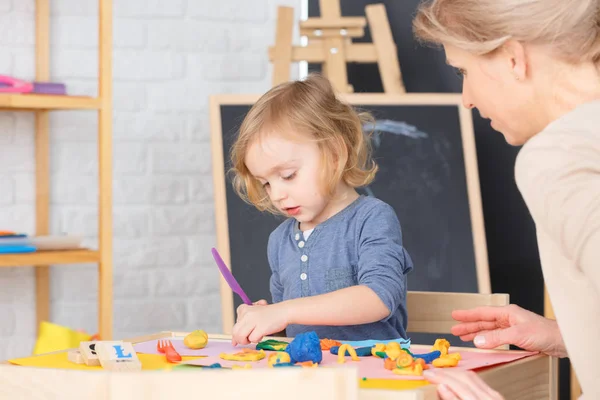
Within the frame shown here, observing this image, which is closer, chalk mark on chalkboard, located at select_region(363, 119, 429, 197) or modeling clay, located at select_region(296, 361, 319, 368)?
modeling clay, located at select_region(296, 361, 319, 368)

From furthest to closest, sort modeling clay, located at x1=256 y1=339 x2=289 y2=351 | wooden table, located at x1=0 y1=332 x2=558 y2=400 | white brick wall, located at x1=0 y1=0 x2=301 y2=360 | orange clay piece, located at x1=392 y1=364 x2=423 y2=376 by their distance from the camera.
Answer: white brick wall, located at x1=0 y1=0 x2=301 y2=360 → modeling clay, located at x1=256 y1=339 x2=289 y2=351 → orange clay piece, located at x1=392 y1=364 x2=423 y2=376 → wooden table, located at x1=0 y1=332 x2=558 y2=400

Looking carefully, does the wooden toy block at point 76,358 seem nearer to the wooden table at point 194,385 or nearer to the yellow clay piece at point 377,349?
the wooden table at point 194,385

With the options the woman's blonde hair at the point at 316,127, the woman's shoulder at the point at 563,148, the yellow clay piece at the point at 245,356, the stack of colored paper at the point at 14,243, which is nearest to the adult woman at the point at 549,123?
the woman's shoulder at the point at 563,148

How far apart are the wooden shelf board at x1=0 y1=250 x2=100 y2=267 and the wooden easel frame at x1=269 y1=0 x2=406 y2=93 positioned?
81 cm

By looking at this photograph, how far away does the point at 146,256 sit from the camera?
2.81 m

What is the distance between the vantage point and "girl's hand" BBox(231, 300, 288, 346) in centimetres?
122

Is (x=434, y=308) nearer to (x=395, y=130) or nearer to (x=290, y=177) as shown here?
(x=290, y=177)

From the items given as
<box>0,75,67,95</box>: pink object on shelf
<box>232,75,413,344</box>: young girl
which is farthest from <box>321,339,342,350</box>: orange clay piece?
<box>0,75,67,95</box>: pink object on shelf

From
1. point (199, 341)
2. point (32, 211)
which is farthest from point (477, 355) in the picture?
point (32, 211)

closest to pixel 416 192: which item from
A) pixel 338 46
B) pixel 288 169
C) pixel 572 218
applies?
pixel 338 46

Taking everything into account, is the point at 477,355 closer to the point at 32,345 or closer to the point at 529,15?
the point at 529,15

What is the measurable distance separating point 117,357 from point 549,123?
0.58 m

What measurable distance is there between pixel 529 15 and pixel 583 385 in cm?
41

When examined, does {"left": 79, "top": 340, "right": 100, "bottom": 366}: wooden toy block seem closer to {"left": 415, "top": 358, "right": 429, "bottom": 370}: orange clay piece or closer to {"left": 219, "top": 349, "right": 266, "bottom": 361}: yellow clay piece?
{"left": 219, "top": 349, "right": 266, "bottom": 361}: yellow clay piece
